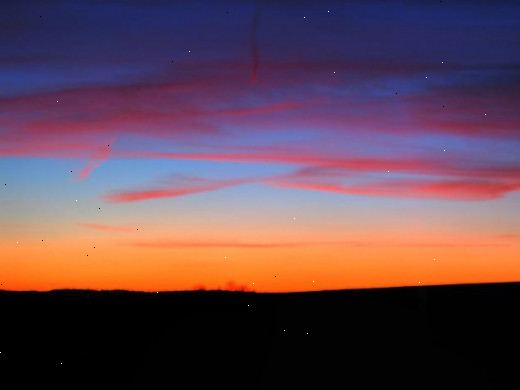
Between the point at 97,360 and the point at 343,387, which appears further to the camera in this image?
the point at 97,360

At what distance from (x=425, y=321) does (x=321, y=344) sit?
4.30 meters

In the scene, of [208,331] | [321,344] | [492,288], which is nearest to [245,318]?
[208,331]

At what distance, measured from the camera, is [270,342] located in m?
21.8

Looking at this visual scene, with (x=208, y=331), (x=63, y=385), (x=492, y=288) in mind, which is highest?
(x=492, y=288)

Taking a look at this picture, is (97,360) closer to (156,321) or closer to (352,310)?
(156,321)

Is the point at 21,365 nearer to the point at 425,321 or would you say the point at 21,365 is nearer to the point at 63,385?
the point at 63,385

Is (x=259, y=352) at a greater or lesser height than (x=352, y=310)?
lesser

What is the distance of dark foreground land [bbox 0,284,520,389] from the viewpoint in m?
18.1

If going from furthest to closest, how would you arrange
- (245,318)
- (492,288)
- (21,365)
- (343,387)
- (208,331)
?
(492,288) → (245,318) → (208,331) → (21,365) → (343,387)

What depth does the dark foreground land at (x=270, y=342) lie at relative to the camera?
18.1 m

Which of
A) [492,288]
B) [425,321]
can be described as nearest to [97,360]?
[425,321]

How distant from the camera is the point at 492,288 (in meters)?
31.5

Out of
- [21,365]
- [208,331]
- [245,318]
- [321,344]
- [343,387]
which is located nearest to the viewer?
[343,387]

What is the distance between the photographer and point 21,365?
19.6 meters
